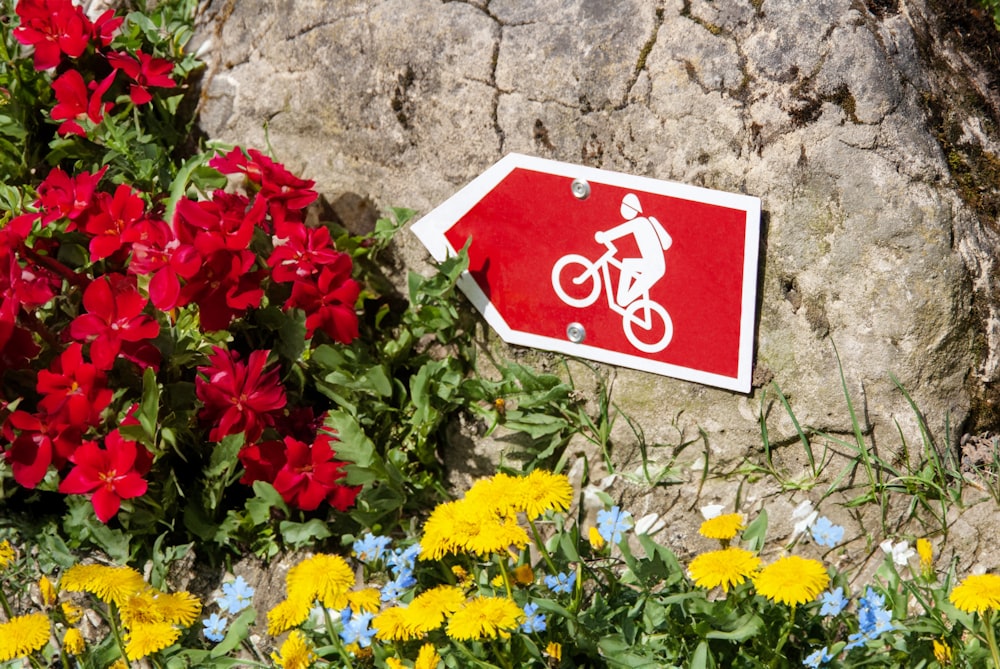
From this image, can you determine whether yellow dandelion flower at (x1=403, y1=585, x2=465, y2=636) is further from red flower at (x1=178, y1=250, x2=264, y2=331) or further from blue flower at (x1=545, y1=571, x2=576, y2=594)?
red flower at (x1=178, y1=250, x2=264, y2=331)

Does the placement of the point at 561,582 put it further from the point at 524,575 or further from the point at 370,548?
the point at 370,548

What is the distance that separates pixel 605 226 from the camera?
92.9 inches

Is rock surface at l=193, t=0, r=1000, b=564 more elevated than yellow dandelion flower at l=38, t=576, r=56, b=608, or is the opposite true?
rock surface at l=193, t=0, r=1000, b=564

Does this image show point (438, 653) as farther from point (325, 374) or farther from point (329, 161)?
point (329, 161)

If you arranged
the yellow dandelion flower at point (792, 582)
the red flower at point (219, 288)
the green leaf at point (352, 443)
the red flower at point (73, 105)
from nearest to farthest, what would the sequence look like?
the yellow dandelion flower at point (792, 582)
the red flower at point (219, 288)
the green leaf at point (352, 443)
the red flower at point (73, 105)

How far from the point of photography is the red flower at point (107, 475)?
80.8 inches

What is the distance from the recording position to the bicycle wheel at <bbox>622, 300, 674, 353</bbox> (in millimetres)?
2354

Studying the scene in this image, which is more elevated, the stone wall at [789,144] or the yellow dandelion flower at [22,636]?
the stone wall at [789,144]

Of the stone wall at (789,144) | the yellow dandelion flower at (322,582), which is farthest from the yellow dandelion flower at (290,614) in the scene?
the stone wall at (789,144)

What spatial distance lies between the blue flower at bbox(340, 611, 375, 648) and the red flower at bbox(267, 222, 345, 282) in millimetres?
829

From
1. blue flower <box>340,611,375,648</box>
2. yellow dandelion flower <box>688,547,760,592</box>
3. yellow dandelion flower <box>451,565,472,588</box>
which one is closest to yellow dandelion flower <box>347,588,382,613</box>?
blue flower <box>340,611,375,648</box>

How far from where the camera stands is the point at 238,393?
2.16 m

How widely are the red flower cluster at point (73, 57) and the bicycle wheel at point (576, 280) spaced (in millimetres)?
1189

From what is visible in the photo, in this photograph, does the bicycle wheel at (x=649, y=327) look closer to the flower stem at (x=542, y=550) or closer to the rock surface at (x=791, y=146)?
the rock surface at (x=791, y=146)
